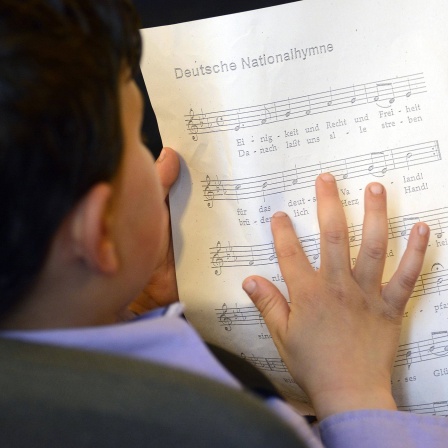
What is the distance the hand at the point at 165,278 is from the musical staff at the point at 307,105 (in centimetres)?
4

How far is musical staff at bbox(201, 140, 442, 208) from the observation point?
0.67m

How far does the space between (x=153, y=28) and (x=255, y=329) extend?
1.30 ft

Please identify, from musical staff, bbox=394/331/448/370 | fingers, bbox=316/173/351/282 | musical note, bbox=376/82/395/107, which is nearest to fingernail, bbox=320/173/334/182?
fingers, bbox=316/173/351/282

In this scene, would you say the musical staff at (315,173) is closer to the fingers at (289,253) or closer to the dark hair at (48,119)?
the fingers at (289,253)

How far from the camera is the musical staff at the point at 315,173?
672 millimetres

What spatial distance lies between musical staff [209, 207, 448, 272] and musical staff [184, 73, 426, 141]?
139 mm

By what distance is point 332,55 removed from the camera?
2.26 feet

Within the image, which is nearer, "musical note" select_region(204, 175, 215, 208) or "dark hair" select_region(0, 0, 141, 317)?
"dark hair" select_region(0, 0, 141, 317)

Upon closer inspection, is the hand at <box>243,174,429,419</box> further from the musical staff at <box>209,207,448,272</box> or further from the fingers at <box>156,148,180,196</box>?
the fingers at <box>156,148,180,196</box>

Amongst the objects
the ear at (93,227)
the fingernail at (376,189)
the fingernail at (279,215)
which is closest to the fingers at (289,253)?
the fingernail at (279,215)

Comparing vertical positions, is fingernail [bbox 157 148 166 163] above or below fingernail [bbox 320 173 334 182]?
above

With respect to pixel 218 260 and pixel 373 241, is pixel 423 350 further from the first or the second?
pixel 218 260

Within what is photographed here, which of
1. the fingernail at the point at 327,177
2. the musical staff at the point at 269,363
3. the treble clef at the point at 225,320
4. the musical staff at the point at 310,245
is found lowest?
the musical staff at the point at 269,363

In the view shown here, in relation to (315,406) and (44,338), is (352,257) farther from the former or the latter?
(44,338)
